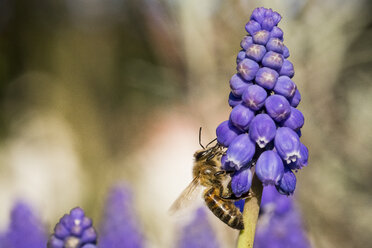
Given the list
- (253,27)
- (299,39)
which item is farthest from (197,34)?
(253,27)

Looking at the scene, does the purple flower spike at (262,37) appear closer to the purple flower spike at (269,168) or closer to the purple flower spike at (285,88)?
the purple flower spike at (285,88)

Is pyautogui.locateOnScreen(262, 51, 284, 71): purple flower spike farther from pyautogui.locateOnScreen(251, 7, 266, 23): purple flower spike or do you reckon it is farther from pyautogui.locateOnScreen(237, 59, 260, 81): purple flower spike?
pyautogui.locateOnScreen(251, 7, 266, 23): purple flower spike

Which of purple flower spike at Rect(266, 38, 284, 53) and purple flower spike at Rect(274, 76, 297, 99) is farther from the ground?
purple flower spike at Rect(266, 38, 284, 53)

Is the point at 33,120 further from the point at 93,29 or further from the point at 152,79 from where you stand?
the point at 152,79

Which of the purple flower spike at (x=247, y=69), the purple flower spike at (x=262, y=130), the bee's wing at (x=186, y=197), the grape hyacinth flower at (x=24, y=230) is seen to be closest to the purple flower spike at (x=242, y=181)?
the purple flower spike at (x=262, y=130)

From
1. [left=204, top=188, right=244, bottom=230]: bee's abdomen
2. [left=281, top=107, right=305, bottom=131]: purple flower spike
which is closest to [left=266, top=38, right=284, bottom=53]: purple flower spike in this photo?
[left=281, top=107, right=305, bottom=131]: purple flower spike

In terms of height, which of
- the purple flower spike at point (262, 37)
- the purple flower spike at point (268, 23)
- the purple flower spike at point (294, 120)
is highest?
the purple flower spike at point (268, 23)
